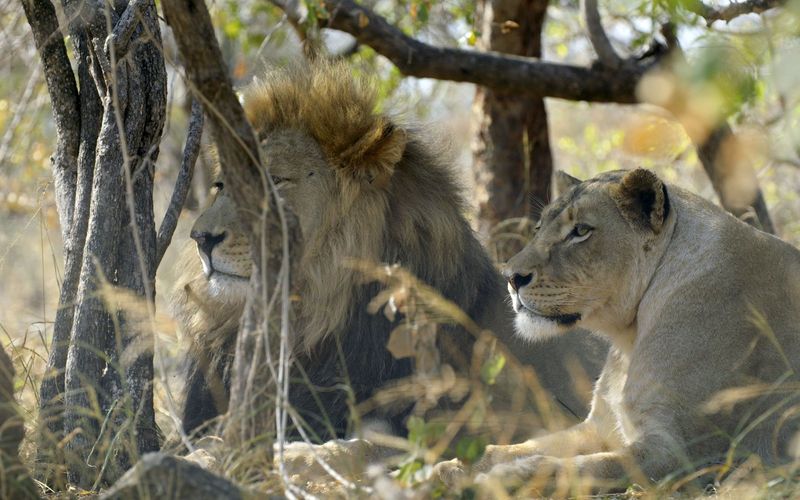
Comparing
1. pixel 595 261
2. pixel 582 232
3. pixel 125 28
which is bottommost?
pixel 595 261

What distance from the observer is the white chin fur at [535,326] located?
4.03 metres

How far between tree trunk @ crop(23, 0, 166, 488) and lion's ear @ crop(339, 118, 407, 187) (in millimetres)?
805

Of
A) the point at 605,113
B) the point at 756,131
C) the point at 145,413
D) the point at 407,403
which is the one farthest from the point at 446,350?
the point at 605,113

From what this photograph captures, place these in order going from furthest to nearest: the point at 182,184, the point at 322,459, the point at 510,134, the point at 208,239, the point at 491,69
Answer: the point at 510,134 < the point at 491,69 < the point at 182,184 < the point at 208,239 < the point at 322,459

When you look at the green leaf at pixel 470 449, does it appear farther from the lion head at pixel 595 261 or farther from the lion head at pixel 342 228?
the lion head at pixel 342 228

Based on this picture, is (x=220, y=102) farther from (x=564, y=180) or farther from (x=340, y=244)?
(x=564, y=180)

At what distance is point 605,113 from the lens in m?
18.5

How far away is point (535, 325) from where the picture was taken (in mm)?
4027

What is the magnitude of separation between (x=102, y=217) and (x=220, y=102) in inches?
48.7

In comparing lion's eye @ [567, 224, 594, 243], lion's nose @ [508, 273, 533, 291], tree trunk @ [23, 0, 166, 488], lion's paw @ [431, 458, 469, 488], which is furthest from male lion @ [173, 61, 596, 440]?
lion's paw @ [431, 458, 469, 488]

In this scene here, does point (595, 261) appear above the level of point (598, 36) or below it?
below

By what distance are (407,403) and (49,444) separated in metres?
1.39

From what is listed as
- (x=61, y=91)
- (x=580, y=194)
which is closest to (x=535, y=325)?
(x=580, y=194)

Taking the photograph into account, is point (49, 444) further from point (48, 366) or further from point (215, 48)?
point (215, 48)
